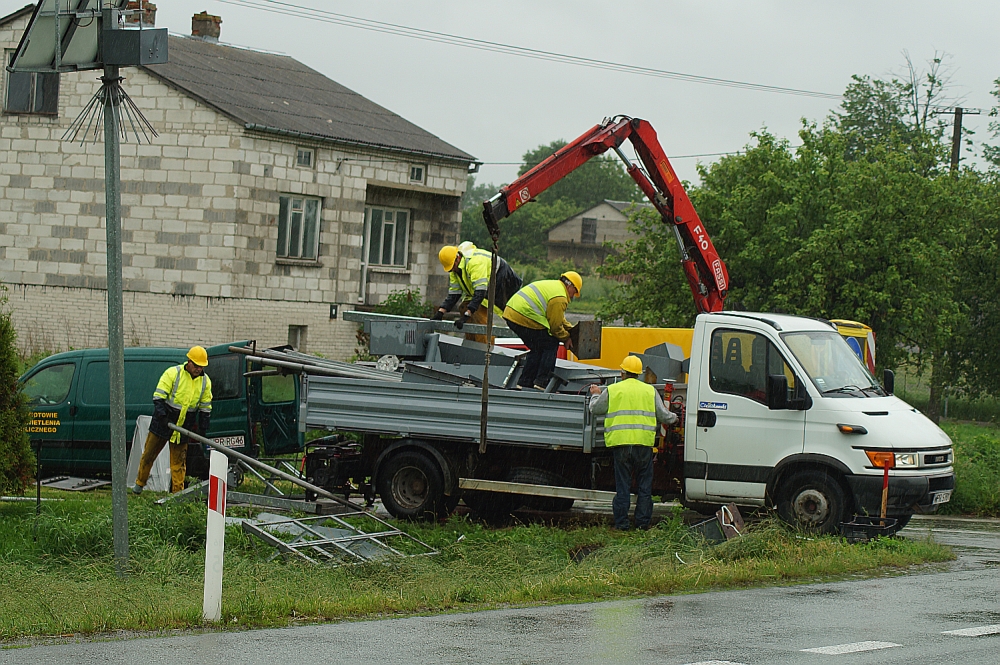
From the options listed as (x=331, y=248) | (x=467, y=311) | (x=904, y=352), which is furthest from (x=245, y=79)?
(x=467, y=311)

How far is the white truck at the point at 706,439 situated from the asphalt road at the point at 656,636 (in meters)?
2.48

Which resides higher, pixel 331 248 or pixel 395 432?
pixel 331 248

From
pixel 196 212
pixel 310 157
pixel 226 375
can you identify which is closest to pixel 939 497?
pixel 226 375

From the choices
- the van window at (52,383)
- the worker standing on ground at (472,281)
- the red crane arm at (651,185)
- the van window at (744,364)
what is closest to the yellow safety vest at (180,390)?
the van window at (52,383)

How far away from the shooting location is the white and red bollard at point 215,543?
7668 millimetres

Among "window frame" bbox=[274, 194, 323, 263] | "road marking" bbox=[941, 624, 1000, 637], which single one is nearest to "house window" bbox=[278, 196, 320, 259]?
"window frame" bbox=[274, 194, 323, 263]

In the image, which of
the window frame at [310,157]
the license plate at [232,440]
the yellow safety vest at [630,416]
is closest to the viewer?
the yellow safety vest at [630,416]

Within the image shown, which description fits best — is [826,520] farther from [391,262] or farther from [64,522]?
→ [391,262]

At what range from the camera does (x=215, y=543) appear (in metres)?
7.86

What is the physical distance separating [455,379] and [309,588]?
15.3 ft

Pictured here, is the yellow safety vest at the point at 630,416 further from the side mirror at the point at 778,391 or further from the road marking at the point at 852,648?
the road marking at the point at 852,648

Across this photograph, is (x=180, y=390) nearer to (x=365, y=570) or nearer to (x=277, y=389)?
(x=277, y=389)

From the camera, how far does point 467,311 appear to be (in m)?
14.5

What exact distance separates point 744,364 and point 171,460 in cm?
693
